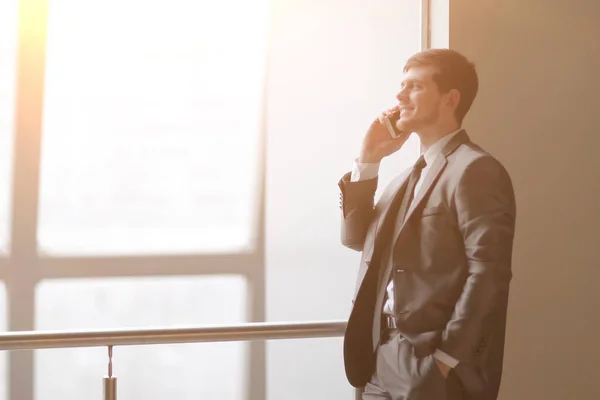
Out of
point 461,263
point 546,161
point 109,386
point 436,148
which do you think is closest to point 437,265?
point 461,263

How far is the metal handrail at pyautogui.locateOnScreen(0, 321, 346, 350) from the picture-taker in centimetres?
196

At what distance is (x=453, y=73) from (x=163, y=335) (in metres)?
1.03

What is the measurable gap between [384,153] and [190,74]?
1.57m

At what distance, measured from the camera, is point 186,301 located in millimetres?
3742

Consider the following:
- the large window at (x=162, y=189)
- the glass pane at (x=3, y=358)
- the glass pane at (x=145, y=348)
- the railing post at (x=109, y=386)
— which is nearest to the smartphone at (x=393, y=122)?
the railing post at (x=109, y=386)

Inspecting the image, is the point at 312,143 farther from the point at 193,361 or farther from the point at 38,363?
the point at 38,363

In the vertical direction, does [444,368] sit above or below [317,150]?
below

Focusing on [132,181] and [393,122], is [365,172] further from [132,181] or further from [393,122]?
[132,181]

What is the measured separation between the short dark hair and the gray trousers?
64cm

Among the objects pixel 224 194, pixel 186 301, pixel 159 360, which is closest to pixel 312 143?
pixel 224 194

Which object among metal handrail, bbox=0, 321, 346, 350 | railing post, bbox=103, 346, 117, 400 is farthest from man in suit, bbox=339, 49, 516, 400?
railing post, bbox=103, 346, 117, 400

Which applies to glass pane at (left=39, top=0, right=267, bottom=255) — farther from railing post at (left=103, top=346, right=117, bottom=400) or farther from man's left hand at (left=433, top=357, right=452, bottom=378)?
man's left hand at (left=433, top=357, right=452, bottom=378)

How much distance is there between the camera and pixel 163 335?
2061 mm

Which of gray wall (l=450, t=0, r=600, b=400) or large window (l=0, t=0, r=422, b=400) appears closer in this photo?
gray wall (l=450, t=0, r=600, b=400)
